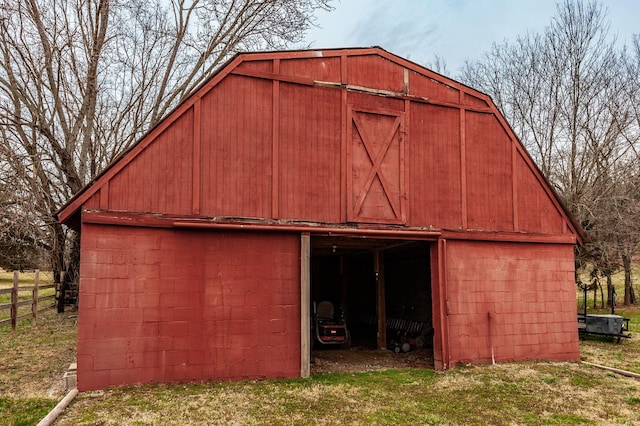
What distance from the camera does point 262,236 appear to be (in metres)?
9.05

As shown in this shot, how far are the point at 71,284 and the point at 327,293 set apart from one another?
10.3 meters

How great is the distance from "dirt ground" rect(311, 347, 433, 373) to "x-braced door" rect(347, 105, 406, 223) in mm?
3359

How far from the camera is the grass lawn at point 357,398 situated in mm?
6797

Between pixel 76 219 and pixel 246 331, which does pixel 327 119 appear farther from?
pixel 76 219

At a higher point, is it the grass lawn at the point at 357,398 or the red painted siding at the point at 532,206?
the red painted siding at the point at 532,206

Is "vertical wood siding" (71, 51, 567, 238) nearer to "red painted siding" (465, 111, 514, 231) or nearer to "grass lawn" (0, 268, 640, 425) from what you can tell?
"red painted siding" (465, 111, 514, 231)

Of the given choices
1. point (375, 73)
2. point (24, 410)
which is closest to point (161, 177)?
point (24, 410)

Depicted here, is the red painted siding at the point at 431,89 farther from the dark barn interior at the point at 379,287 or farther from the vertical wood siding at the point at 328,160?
the dark barn interior at the point at 379,287

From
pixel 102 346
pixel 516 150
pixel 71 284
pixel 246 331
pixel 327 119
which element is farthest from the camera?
pixel 71 284

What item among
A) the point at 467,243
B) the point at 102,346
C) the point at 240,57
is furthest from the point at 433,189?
the point at 102,346

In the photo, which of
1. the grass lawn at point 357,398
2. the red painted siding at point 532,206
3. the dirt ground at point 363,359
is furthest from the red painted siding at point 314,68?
the dirt ground at point 363,359

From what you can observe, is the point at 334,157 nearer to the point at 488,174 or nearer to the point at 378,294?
the point at 488,174

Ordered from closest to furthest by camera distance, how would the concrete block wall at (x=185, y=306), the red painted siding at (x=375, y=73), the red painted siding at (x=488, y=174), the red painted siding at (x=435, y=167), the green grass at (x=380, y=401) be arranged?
the green grass at (x=380, y=401) → the concrete block wall at (x=185, y=306) → the red painted siding at (x=375, y=73) → the red painted siding at (x=435, y=167) → the red painted siding at (x=488, y=174)

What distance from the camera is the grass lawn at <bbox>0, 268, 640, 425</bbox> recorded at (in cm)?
680
